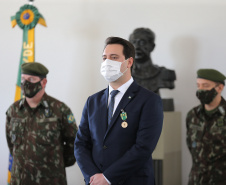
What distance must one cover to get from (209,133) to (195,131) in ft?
0.52

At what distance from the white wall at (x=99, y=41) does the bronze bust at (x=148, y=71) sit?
60 centimetres

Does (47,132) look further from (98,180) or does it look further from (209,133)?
(209,133)

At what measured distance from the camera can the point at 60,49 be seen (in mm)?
5426

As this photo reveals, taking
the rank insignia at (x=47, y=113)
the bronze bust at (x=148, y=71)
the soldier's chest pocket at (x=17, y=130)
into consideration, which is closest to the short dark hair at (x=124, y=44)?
the rank insignia at (x=47, y=113)

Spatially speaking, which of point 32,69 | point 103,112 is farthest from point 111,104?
point 32,69

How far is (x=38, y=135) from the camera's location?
3168mm

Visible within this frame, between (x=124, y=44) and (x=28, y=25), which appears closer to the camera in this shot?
(x=124, y=44)

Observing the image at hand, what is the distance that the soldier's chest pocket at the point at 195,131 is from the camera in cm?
341

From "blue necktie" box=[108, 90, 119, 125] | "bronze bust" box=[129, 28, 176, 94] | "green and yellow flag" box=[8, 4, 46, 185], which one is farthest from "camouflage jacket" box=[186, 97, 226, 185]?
"green and yellow flag" box=[8, 4, 46, 185]

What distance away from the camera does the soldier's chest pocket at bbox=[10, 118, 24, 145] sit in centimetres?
322

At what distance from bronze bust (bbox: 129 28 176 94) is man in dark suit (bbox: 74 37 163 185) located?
6.86 ft

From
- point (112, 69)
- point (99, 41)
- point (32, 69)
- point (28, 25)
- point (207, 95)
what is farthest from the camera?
point (99, 41)

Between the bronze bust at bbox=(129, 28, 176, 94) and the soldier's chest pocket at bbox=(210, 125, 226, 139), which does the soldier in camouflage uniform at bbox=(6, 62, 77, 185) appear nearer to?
the soldier's chest pocket at bbox=(210, 125, 226, 139)

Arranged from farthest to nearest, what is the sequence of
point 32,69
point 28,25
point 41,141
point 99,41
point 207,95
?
point 99,41
point 28,25
point 207,95
point 32,69
point 41,141
